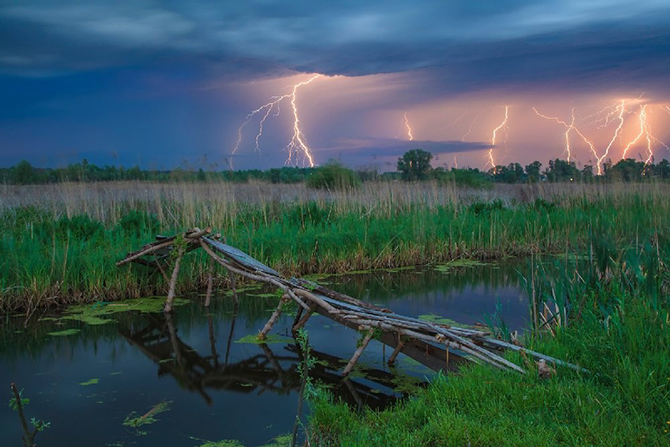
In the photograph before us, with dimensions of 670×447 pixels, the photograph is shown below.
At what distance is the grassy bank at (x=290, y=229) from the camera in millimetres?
7145

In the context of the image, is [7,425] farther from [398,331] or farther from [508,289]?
[508,289]

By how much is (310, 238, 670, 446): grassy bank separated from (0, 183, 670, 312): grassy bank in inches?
78.9

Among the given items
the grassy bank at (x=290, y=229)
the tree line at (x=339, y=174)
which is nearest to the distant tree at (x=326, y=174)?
the tree line at (x=339, y=174)

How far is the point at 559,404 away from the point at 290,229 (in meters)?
7.18

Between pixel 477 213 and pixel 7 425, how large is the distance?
11143mm

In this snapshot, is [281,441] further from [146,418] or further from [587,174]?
[587,174]

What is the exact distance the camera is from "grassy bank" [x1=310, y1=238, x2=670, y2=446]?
9.71 feet

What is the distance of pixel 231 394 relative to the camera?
4672 mm

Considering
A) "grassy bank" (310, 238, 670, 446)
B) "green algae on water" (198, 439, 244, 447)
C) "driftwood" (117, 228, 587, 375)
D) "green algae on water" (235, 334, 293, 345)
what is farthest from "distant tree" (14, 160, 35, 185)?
"grassy bank" (310, 238, 670, 446)

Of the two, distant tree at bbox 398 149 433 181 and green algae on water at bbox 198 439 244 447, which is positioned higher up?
distant tree at bbox 398 149 433 181

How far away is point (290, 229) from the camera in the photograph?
32.9ft

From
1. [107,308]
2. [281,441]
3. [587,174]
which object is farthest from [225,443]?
[587,174]

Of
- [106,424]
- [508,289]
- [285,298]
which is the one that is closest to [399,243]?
[508,289]

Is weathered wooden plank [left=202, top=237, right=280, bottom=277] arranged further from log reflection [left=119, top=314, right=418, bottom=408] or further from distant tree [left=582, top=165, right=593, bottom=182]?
distant tree [left=582, top=165, right=593, bottom=182]
